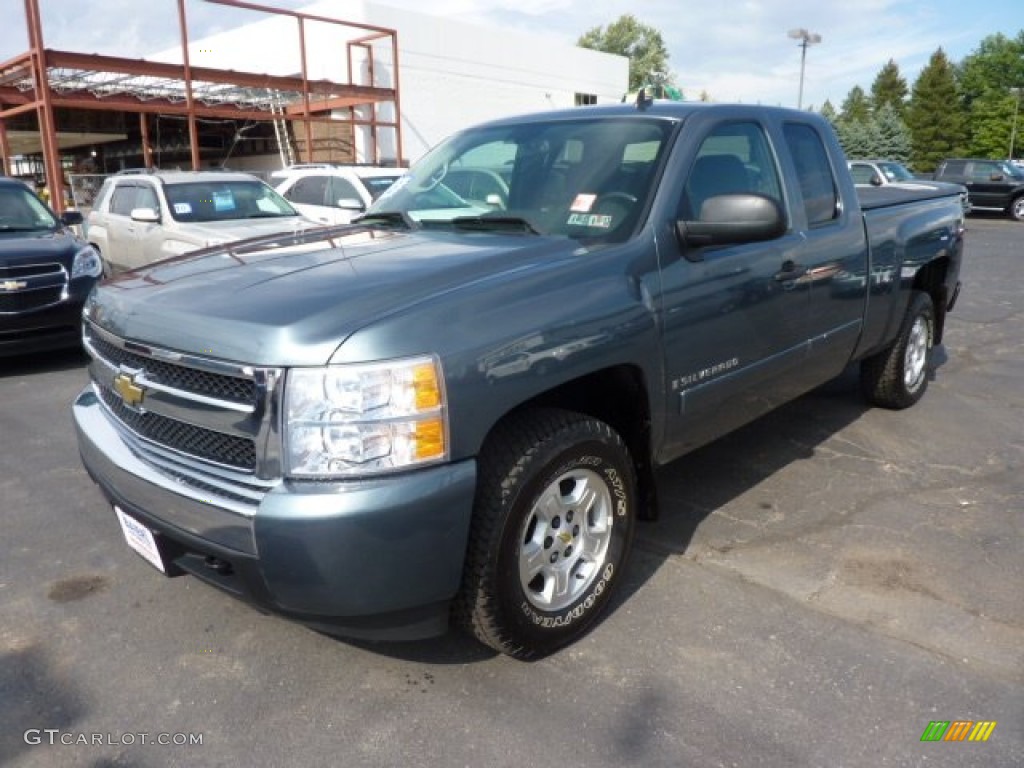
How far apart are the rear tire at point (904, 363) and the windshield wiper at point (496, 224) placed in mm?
3137

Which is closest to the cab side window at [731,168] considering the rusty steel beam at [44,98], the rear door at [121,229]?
the rear door at [121,229]

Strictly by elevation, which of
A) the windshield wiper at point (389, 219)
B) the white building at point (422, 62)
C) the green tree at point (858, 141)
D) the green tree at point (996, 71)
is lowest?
the windshield wiper at point (389, 219)

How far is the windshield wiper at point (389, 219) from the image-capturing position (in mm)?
3723

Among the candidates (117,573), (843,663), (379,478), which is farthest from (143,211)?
(843,663)

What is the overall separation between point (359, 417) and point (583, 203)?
4.83 ft

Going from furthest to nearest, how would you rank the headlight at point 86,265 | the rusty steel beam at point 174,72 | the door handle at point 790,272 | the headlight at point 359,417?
1. the rusty steel beam at point 174,72
2. the headlight at point 86,265
3. the door handle at point 790,272
4. the headlight at point 359,417

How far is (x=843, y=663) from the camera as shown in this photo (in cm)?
282

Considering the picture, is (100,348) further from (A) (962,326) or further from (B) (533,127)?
(A) (962,326)

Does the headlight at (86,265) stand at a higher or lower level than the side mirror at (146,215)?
lower

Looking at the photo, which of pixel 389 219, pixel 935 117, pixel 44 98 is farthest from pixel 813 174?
pixel 935 117

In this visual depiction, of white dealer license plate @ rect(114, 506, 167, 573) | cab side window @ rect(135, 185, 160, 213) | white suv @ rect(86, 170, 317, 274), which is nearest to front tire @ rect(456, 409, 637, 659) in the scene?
white dealer license plate @ rect(114, 506, 167, 573)

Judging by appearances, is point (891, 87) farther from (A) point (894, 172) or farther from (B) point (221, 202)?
(B) point (221, 202)

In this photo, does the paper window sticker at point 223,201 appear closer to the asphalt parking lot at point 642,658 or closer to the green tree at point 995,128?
the asphalt parking lot at point 642,658

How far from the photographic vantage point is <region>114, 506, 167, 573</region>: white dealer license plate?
106 inches
